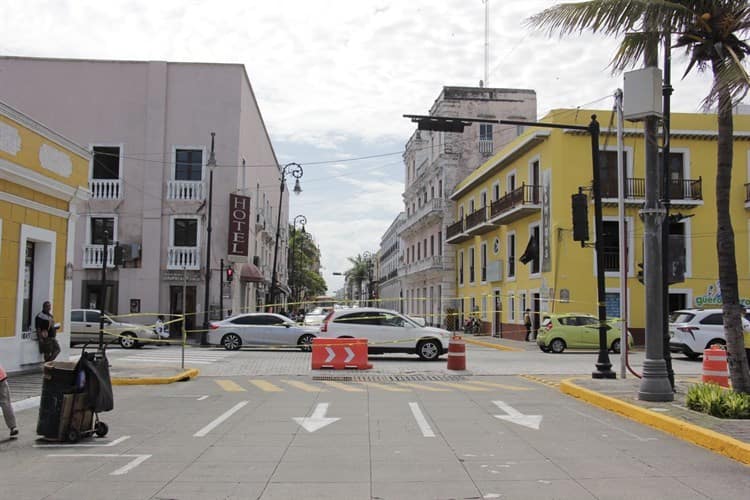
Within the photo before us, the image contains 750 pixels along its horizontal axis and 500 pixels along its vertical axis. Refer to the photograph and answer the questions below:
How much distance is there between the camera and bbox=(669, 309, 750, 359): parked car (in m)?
23.3

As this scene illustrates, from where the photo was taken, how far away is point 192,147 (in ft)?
111

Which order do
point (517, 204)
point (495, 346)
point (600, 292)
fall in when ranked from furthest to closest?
point (517, 204) < point (495, 346) < point (600, 292)

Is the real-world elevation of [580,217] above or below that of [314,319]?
above

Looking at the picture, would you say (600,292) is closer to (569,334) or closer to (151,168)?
(569,334)

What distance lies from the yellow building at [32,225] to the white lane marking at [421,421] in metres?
8.92

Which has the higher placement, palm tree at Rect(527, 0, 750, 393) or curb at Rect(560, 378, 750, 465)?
palm tree at Rect(527, 0, 750, 393)

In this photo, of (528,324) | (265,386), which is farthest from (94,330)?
(528,324)

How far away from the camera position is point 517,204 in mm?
35594

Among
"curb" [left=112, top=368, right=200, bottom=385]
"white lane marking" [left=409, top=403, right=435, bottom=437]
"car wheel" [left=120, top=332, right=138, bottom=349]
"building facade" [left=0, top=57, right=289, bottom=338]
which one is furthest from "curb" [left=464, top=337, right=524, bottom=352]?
"white lane marking" [left=409, top=403, right=435, bottom=437]

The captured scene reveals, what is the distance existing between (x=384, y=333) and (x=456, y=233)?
2701 centimetres

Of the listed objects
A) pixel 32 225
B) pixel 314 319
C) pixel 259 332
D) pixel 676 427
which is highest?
pixel 32 225

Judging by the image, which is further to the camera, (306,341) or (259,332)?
(259,332)

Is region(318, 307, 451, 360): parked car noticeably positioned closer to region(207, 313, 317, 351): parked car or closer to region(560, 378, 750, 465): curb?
region(207, 313, 317, 351): parked car

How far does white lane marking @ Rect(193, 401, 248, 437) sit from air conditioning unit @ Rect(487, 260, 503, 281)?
28820mm
